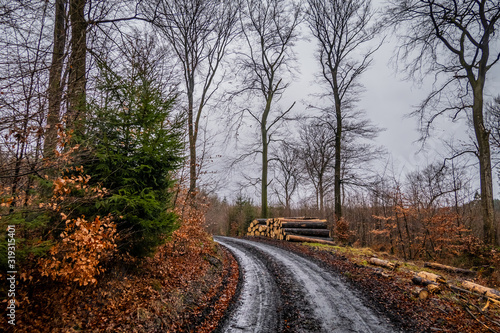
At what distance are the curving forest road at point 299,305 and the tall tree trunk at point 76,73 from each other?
4924 mm

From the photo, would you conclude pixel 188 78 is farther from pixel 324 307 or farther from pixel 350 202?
pixel 350 202

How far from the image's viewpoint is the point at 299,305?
19.0ft

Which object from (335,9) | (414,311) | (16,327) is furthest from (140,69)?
(335,9)

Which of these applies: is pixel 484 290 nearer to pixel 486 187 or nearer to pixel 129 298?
pixel 486 187

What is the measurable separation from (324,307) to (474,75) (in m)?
13.4

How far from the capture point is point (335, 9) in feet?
53.9

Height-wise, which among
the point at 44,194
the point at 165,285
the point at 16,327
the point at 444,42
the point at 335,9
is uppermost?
the point at 335,9

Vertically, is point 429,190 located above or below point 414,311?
above

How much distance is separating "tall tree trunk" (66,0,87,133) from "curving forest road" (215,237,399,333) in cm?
492

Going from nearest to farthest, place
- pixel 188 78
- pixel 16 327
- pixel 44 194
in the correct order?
pixel 16 327 < pixel 44 194 < pixel 188 78

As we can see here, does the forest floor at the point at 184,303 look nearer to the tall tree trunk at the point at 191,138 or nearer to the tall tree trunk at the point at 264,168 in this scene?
the tall tree trunk at the point at 191,138

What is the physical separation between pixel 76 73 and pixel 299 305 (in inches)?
289

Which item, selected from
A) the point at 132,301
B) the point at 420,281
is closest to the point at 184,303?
the point at 132,301

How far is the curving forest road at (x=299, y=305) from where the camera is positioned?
4832mm
